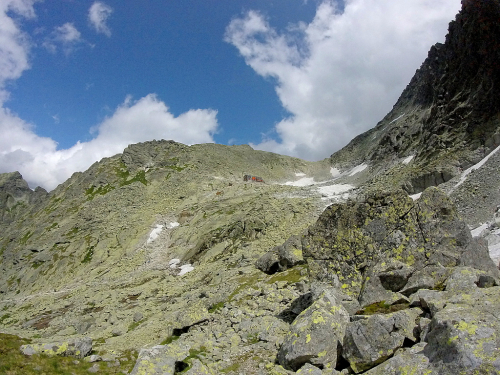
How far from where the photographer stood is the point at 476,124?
49.2 meters

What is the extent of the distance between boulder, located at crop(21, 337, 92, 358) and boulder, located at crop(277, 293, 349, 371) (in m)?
8.69

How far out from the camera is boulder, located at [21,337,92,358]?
1216 cm

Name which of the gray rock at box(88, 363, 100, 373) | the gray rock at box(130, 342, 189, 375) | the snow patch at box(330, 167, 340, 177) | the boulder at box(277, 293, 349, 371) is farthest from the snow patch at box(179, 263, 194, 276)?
the snow patch at box(330, 167, 340, 177)

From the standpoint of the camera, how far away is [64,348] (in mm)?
12648

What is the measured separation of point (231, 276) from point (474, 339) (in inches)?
869

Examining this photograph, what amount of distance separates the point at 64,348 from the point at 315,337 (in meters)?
10.6

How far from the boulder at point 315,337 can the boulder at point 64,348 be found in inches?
342

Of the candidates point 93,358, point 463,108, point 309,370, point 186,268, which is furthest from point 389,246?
point 463,108

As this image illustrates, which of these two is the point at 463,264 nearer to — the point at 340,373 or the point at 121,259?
the point at 340,373

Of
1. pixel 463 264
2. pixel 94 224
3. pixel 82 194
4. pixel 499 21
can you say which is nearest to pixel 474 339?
Answer: pixel 463 264

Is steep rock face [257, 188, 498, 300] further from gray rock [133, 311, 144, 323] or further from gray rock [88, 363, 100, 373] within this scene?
gray rock [133, 311, 144, 323]

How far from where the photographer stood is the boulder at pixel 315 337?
863cm

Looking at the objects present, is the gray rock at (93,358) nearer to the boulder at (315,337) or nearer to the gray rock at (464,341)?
the boulder at (315,337)

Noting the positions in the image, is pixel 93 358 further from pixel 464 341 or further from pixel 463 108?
pixel 463 108
